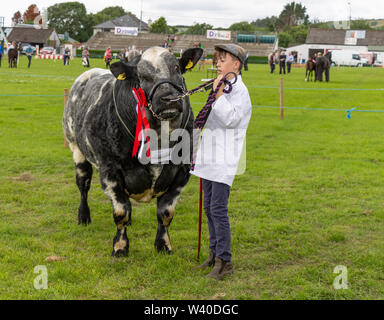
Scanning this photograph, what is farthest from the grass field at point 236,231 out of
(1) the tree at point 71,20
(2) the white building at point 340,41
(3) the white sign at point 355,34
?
(1) the tree at point 71,20

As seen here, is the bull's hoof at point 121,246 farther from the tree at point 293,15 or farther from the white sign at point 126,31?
the tree at point 293,15

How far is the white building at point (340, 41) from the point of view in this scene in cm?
8606

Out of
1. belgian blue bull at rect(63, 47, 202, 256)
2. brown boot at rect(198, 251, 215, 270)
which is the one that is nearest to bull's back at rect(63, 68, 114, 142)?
belgian blue bull at rect(63, 47, 202, 256)

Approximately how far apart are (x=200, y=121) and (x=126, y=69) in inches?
35.3

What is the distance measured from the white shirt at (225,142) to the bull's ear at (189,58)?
56 cm

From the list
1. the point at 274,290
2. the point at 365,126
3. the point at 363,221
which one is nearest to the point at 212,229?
the point at 274,290

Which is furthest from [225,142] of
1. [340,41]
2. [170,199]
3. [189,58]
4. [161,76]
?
[340,41]

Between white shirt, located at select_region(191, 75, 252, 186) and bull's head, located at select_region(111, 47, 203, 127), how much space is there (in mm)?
359

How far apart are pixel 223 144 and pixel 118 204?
143cm

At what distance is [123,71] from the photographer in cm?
447

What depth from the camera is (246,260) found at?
195 inches

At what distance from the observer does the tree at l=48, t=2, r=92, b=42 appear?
419 feet
